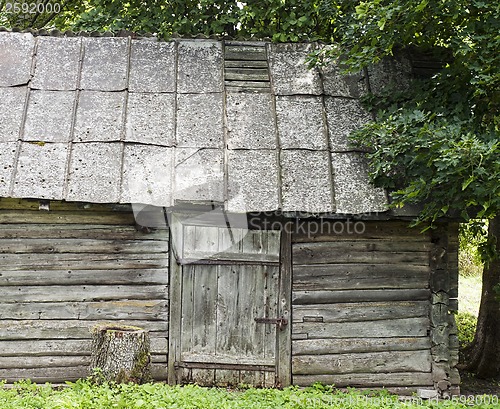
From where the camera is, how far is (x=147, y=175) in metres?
7.65

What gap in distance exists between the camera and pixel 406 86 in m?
8.98

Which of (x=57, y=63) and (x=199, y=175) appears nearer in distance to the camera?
(x=199, y=175)

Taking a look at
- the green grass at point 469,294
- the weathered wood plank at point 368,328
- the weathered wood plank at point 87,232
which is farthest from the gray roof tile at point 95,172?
the green grass at point 469,294

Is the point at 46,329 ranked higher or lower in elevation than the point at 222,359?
higher

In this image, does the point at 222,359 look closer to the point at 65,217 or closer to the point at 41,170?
the point at 65,217

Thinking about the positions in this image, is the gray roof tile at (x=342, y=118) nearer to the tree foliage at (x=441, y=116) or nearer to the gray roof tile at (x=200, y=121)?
the tree foliage at (x=441, y=116)

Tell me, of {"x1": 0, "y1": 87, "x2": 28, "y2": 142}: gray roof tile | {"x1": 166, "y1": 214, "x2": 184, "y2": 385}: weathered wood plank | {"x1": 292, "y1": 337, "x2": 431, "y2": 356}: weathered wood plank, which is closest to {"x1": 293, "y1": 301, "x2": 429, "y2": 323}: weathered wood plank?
{"x1": 292, "y1": 337, "x2": 431, "y2": 356}: weathered wood plank

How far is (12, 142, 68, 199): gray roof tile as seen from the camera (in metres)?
7.34

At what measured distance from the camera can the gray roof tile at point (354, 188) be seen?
7605 millimetres

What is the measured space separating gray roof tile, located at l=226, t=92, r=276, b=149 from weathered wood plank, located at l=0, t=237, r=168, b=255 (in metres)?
1.59

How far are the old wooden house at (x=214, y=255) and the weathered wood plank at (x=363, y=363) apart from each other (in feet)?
0.06

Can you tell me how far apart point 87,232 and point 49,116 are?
1613 millimetres

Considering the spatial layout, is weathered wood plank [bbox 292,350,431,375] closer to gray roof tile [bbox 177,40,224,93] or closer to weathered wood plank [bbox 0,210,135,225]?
weathered wood plank [bbox 0,210,135,225]

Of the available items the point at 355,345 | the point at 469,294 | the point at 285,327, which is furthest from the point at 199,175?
the point at 469,294
